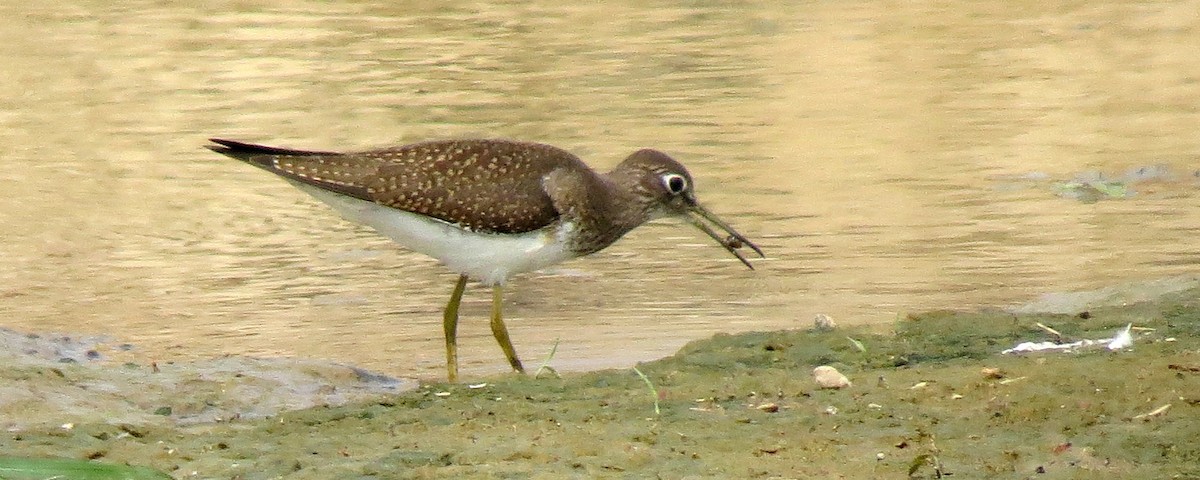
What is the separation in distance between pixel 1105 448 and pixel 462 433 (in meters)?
1.86

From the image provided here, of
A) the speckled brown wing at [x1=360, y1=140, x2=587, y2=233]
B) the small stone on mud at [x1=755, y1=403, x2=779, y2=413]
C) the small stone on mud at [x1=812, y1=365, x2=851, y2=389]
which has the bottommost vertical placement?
the small stone on mud at [x1=812, y1=365, x2=851, y2=389]

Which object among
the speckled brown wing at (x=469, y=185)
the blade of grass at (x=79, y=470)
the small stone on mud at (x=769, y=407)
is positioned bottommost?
the small stone on mud at (x=769, y=407)

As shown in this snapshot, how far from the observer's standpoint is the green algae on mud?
15.0ft

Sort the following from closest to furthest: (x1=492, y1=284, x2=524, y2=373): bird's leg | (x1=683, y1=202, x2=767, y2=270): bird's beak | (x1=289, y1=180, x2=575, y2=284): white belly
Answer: (x1=289, y1=180, x2=575, y2=284): white belly → (x1=492, y1=284, x2=524, y2=373): bird's leg → (x1=683, y1=202, x2=767, y2=270): bird's beak

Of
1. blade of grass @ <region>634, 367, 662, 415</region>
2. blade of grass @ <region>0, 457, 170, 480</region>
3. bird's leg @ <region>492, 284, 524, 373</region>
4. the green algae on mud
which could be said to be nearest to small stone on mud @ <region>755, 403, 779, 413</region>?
the green algae on mud

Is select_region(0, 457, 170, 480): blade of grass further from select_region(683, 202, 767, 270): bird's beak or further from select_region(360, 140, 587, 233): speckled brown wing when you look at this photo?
select_region(683, 202, 767, 270): bird's beak

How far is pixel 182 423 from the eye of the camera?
619 centimetres

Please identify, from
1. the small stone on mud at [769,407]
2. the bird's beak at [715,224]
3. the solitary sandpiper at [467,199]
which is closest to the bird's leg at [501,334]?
the solitary sandpiper at [467,199]

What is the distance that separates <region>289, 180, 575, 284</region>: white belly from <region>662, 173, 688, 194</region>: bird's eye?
0.76m

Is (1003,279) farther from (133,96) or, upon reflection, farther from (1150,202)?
(133,96)

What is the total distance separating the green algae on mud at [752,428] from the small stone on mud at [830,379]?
0.07m

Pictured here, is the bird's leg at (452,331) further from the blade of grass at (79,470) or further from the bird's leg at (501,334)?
the blade of grass at (79,470)

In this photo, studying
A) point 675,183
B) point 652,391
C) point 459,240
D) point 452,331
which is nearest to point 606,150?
point 675,183

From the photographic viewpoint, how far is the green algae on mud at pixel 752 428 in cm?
457
